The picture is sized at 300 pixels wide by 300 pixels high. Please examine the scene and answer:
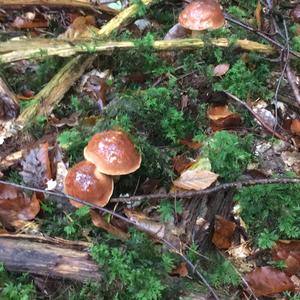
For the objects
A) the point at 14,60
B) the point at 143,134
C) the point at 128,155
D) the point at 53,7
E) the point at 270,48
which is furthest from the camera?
the point at 53,7

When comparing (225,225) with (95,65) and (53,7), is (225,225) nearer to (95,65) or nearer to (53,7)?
(95,65)

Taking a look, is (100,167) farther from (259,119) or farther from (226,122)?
(259,119)

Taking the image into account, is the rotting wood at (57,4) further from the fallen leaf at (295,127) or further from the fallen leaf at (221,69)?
the fallen leaf at (295,127)

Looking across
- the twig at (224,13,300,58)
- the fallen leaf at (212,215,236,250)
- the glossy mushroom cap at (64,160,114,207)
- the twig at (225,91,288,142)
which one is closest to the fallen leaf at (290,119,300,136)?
the twig at (225,91,288,142)

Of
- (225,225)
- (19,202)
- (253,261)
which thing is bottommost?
(253,261)

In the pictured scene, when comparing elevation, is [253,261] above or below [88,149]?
below

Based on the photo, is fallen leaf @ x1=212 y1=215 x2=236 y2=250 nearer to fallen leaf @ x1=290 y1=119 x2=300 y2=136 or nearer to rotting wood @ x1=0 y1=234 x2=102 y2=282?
rotting wood @ x1=0 y1=234 x2=102 y2=282

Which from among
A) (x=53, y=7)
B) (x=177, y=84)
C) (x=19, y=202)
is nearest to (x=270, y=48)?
(x=177, y=84)
